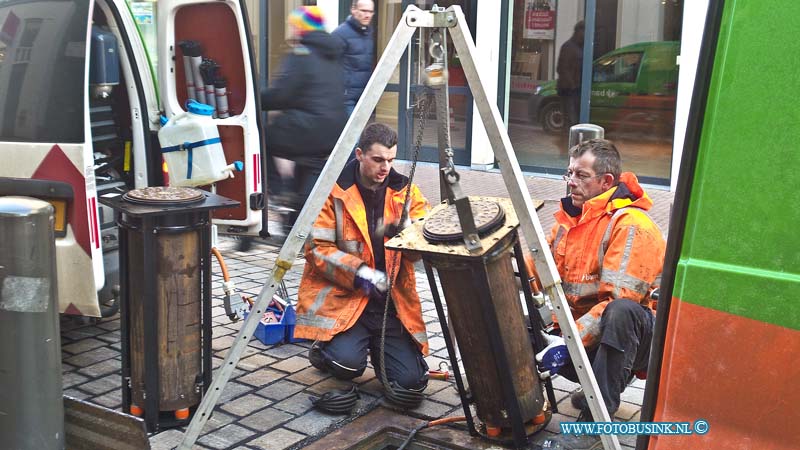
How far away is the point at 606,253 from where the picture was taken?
143 inches

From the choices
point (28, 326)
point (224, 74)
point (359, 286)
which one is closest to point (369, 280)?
point (359, 286)

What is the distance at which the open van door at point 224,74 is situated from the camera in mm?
5766

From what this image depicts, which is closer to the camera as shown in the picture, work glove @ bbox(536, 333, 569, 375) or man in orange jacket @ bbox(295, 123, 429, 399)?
work glove @ bbox(536, 333, 569, 375)

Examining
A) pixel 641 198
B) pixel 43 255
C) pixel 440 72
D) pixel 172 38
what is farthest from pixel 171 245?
pixel 172 38

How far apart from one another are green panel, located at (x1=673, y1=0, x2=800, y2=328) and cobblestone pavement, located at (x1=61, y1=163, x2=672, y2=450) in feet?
6.55

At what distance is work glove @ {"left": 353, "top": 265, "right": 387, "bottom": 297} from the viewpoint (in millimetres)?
4050

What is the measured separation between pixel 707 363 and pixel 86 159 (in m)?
3.03

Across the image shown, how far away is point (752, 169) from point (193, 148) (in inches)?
163

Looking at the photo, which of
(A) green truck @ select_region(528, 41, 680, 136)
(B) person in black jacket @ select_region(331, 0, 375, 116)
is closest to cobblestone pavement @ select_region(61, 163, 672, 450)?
(B) person in black jacket @ select_region(331, 0, 375, 116)

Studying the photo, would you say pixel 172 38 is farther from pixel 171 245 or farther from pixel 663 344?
pixel 663 344

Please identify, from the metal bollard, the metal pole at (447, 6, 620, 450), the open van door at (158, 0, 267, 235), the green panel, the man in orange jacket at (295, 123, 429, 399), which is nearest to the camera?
the green panel

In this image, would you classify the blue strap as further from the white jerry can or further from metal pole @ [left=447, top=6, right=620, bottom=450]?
metal pole @ [left=447, top=6, right=620, bottom=450]

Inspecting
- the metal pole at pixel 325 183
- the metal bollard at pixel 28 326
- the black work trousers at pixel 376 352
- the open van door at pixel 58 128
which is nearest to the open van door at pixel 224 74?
the open van door at pixel 58 128

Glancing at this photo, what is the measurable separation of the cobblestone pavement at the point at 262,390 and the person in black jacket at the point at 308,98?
3.41 feet
